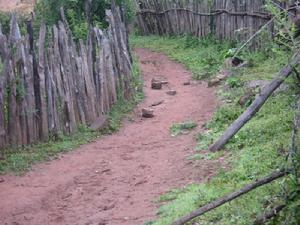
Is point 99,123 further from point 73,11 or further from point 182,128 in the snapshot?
point 73,11

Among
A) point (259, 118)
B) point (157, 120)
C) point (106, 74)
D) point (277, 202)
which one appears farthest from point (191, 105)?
point (277, 202)

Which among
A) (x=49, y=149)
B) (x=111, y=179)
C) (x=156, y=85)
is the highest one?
(x=156, y=85)

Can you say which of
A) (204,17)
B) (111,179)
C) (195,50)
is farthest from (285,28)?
(204,17)

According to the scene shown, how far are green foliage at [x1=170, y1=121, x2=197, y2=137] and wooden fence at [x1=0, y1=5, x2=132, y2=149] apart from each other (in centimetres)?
129

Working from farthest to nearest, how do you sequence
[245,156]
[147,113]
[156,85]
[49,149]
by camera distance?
[156,85] → [147,113] → [49,149] → [245,156]

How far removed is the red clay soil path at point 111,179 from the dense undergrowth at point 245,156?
26 cm

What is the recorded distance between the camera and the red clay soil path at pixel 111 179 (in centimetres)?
549

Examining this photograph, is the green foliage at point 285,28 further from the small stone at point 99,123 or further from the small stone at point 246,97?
the small stone at point 99,123

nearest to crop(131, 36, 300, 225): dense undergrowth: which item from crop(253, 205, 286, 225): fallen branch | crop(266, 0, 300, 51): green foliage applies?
crop(253, 205, 286, 225): fallen branch

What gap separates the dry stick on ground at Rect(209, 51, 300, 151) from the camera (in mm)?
5338

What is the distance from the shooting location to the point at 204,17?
1455 cm

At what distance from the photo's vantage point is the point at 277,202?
3.55 metres

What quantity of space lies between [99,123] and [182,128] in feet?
4.16

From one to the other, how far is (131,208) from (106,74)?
4.04 meters
